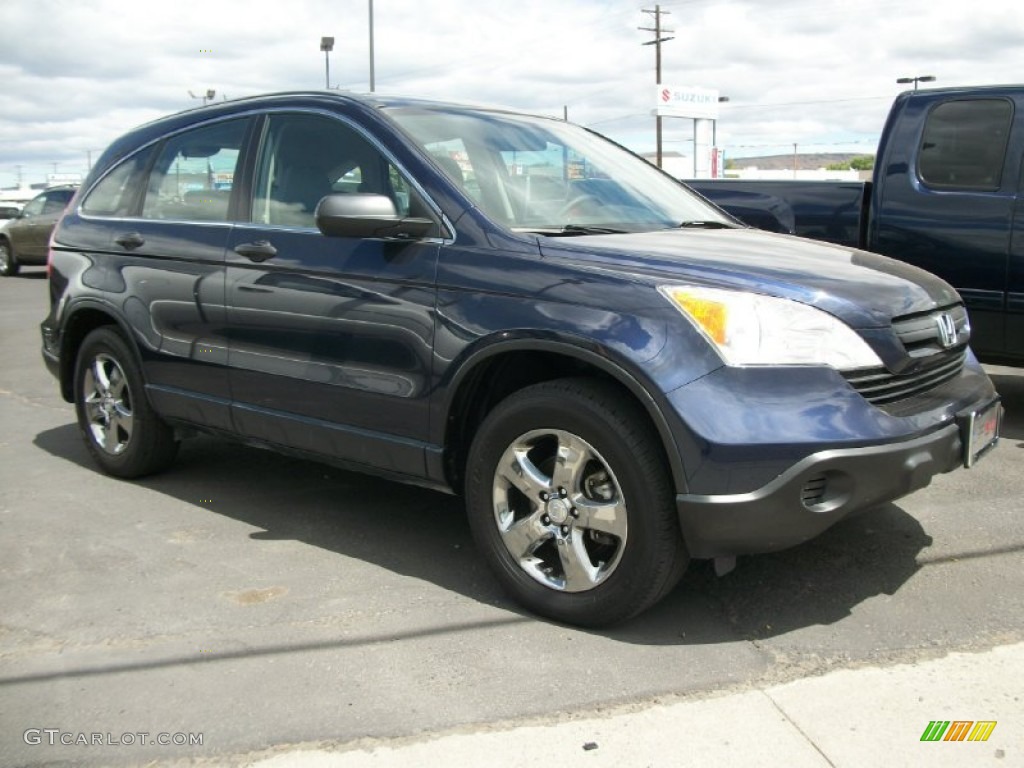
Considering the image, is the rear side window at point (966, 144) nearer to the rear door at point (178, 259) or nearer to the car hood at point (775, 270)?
the car hood at point (775, 270)

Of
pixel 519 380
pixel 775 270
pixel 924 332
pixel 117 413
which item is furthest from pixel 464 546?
pixel 117 413

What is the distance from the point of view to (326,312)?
399 centimetres

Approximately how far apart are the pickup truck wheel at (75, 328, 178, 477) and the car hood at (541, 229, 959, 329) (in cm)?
262

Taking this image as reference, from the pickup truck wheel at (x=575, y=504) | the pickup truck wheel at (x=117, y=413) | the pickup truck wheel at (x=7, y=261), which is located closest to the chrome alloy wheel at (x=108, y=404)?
the pickup truck wheel at (x=117, y=413)

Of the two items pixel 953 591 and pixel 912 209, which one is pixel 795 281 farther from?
pixel 912 209

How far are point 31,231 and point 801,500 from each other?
20.4m

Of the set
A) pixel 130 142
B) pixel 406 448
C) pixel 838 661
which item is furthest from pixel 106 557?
pixel 838 661

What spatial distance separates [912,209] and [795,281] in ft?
10.8

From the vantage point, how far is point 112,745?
2.81 metres

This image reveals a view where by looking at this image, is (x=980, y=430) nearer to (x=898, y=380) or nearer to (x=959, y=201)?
(x=898, y=380)

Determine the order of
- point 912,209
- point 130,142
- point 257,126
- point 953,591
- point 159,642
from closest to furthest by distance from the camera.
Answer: point 159,642 < point 953,591 < point 257,126 < point 130,142 < point 912,209

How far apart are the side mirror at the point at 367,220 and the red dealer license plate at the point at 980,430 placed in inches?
78.8

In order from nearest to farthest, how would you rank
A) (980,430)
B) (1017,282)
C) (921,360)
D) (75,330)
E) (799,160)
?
(921,360)
(980,430)
(75,330)
(1017,282)
(799,160)

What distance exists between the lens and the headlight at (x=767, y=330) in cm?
307
